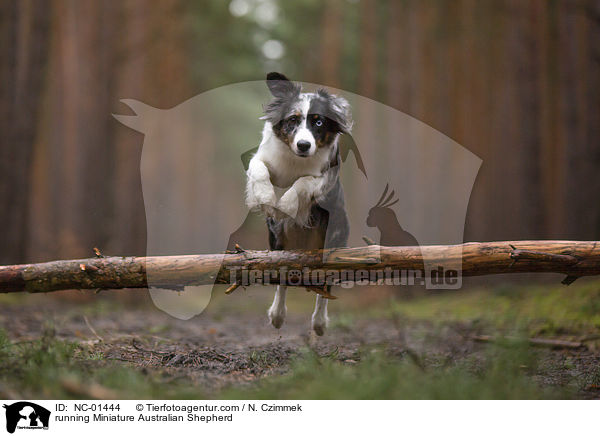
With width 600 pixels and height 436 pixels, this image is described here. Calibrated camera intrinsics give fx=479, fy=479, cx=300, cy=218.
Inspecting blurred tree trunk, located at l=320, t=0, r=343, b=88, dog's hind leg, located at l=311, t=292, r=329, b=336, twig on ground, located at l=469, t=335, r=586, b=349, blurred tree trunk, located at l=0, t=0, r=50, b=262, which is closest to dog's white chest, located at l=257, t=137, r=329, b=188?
dog's hind leg, located at l=311, t=292, r=329, b=336

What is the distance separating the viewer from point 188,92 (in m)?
17.9

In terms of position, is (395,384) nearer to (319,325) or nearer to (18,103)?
(319,325)

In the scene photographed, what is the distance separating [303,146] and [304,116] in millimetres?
364

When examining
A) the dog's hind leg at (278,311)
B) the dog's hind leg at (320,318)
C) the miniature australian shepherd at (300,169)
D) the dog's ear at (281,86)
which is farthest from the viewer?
the dog's hind leg at (320,318)

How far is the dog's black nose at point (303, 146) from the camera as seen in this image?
4.57 meters

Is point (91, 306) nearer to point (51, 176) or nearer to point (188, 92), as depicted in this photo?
point (51, 176)

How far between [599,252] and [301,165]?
2.78m

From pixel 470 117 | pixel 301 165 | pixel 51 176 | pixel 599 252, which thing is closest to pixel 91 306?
pixel 51 176

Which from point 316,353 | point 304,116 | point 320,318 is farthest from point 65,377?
point 320,318

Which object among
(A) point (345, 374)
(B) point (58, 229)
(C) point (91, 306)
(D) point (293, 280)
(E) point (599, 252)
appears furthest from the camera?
(B) point (58, 229)

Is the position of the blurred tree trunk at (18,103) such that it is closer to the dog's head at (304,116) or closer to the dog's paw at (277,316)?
the dog's paw at (277,316)
